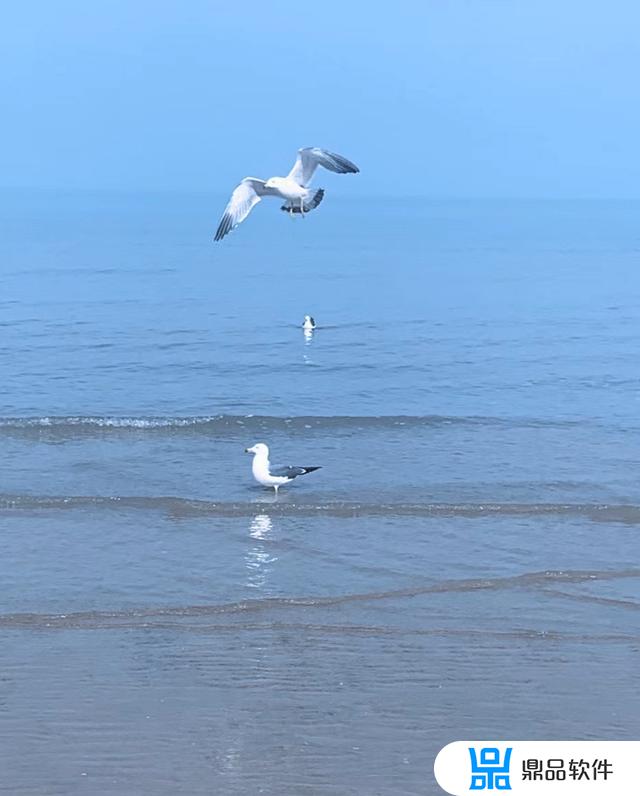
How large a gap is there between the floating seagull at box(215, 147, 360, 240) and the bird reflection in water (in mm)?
3479

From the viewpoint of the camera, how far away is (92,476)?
58.5ft

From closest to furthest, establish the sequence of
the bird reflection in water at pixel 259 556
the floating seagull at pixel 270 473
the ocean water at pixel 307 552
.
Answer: the ocean water at pixel 307 552, the bird reflection in water at pixel 259 556, the floating seagull at pixel 270 473

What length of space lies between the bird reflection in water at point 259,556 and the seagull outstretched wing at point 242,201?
3.57 meters

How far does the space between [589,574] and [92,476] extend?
7.48 metres

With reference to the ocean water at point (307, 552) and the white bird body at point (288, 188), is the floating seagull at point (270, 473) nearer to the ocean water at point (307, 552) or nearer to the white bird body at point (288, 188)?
the ocean water at point (307, 552)

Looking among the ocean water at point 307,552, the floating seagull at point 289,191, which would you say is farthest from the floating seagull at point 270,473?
the floating seagull at point 289,191

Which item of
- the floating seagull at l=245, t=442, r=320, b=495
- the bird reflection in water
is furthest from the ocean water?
the floating seagull at l=245, t=442, r=320, b=495

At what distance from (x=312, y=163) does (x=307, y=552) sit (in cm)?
517

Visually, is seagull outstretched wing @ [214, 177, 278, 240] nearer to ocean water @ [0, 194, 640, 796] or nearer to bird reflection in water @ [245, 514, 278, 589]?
ocean water @ [0, 194, 640, 796]

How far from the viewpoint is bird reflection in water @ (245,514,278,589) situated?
12742mm

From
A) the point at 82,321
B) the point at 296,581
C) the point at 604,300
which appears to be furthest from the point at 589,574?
the point at 604,300

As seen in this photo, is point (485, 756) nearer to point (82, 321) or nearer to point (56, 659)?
point (56, 659)

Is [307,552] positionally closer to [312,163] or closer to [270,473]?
[270,473]

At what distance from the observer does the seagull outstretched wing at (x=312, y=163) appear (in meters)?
15.2
